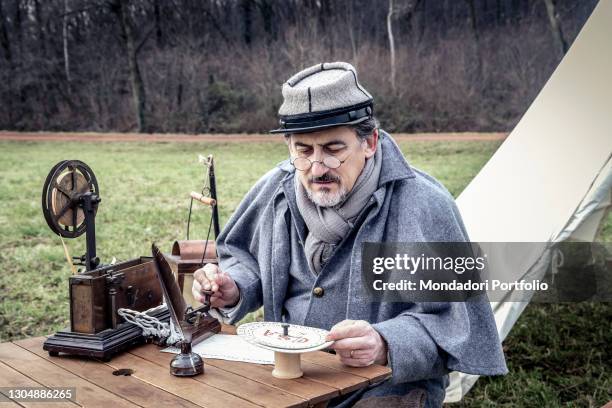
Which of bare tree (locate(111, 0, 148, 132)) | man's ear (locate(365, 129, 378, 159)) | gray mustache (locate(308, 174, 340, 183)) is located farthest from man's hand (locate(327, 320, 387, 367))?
bare tree (locate(111, 0, 148, 132))

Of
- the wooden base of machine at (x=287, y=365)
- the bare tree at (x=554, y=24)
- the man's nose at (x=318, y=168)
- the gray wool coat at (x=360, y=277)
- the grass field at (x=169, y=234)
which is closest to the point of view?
the wooden base of machine at (x=287, y=365)

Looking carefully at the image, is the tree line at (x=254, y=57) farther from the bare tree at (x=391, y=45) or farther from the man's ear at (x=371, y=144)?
the man's ear at (x=371, y=144)

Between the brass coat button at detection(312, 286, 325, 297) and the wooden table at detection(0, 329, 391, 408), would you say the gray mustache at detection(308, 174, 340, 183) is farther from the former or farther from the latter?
the wooden table at detection(0, 329, 391, 408)

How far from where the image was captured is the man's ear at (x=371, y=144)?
2203 millimetres

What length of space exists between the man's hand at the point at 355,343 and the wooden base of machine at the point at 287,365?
0.33 feet

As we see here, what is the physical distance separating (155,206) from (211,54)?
11160 mm

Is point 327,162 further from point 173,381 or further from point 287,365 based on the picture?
point 173,381

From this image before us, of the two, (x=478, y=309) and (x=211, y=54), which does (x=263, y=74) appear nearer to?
(x=211, y=54)

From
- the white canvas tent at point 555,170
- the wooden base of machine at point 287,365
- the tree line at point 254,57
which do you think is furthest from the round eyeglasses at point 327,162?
the tree line at point 254,57

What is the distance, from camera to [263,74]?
58.0ft

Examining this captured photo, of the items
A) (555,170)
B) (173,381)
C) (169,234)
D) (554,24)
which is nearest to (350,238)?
(173,381)

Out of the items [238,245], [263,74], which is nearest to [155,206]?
[238,245]

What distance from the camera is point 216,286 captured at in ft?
7.32

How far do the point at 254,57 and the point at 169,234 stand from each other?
12.2m
